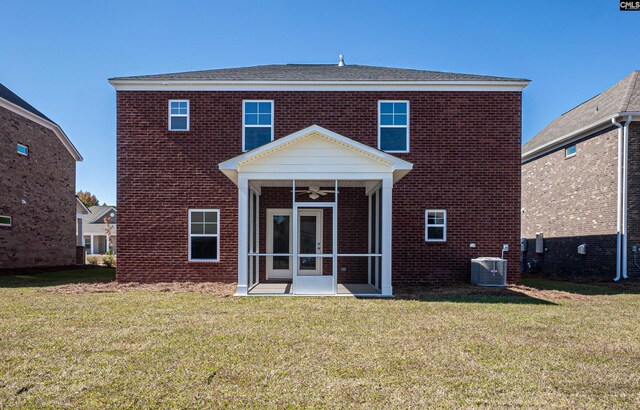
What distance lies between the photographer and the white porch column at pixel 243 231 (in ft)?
32.7

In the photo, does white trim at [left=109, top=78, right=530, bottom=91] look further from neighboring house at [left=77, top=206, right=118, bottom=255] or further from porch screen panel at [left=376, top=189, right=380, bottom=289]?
neighboring house at [left=77, top=206, right=118, bottom=255]

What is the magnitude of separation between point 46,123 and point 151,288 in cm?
1257

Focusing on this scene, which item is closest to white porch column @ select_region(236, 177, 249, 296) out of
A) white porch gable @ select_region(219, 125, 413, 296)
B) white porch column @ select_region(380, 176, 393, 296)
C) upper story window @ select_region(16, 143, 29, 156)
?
white porch gable @ select_region(219, 125, 413, 296)

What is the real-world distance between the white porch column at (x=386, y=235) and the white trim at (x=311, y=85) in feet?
12.7

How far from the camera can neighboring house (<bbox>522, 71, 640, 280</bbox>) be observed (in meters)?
13.9

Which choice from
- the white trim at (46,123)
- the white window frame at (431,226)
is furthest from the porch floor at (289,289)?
the white trim at (46,123)

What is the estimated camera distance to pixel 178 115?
12.6m

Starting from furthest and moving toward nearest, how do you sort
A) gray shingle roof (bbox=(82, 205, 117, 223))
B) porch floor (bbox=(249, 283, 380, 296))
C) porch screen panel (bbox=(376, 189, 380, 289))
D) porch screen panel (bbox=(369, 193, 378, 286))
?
gray shingle roof (bbox=(82, 205, 117, 223)), porch screen panel (bbox=(369, 193, 378, 286)), porch screen panel (bbox=(376, 189, 380, 289)), porch floor (bbox=(249, 283, 380, 296))

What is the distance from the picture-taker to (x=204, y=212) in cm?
1265

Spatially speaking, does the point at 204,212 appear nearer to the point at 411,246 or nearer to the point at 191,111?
the point at 191,111

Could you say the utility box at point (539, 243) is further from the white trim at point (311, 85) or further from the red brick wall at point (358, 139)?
the white trim at point (311, 85)

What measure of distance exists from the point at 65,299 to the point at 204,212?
4349 mm

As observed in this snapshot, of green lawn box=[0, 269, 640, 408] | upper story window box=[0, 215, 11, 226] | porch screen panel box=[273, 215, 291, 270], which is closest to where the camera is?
green lawn box=[0, 269, 640, 408]

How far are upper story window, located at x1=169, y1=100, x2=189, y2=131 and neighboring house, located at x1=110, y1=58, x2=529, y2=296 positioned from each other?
0.10 feet
